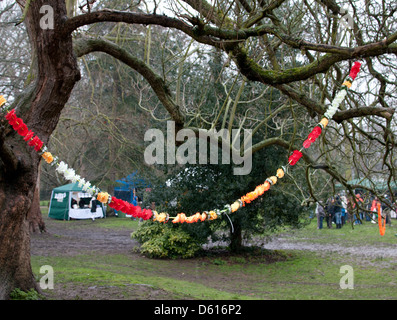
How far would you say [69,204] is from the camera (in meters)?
24.2

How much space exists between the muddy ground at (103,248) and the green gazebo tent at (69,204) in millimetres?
3178

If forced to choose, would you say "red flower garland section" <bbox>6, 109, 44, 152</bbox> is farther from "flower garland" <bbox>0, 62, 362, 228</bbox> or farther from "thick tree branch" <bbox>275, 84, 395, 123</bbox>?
"thick tree branch" <bbox>275, 84, 395, 123</bbox>

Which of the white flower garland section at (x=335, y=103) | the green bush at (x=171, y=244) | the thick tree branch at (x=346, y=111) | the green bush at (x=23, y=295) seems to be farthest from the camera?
the green bush at (x=171, y=244)

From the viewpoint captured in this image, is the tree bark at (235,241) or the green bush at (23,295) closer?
the green bush at (23,295)

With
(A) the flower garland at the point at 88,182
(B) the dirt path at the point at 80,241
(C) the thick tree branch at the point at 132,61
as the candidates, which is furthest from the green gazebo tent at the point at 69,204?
(A) the flower garland at the point at 88,182

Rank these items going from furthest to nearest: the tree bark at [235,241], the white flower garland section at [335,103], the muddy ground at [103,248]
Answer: the tree bark at [235,241] < the muddy ground at [103,248] < the white flower garland section at [335,103]

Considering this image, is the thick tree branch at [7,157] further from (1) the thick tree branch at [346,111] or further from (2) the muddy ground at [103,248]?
(1) the thick tree branch at [346,111]

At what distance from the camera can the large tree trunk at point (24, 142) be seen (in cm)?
532

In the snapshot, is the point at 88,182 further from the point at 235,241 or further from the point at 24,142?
the point at 235,241

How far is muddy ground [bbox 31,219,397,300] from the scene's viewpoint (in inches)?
243

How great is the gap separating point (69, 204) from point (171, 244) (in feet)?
44.1

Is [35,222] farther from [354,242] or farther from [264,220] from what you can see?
[354,242]
